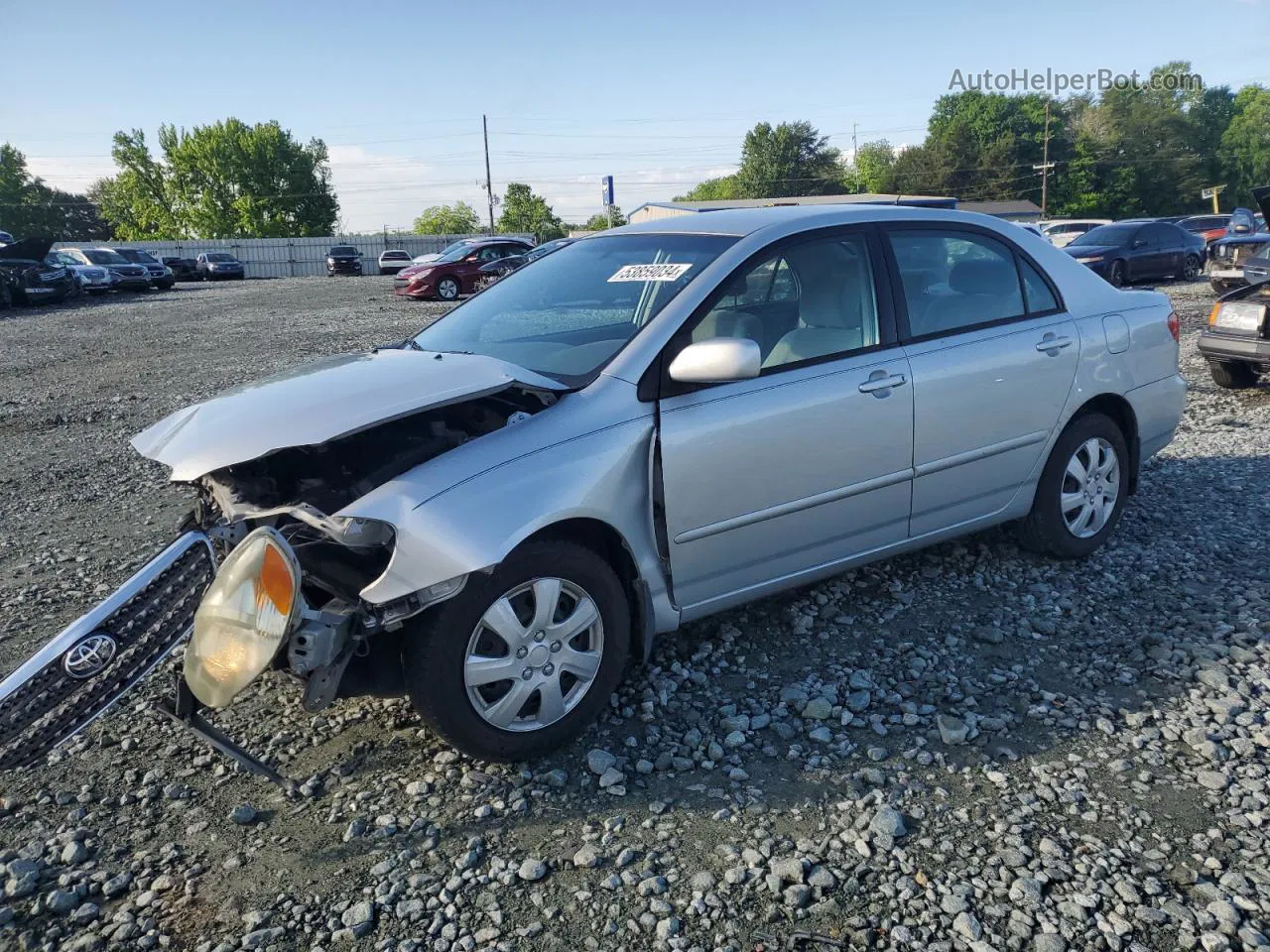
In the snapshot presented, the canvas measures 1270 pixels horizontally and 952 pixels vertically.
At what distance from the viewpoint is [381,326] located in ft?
59.4

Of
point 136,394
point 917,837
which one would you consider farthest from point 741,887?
point 136,394

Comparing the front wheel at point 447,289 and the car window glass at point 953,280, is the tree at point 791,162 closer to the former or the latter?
the front wheel at point 447,289

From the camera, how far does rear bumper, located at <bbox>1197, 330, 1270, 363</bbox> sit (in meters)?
8.46

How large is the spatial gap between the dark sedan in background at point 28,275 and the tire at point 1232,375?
23778mm

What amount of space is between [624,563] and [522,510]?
0.57 metres

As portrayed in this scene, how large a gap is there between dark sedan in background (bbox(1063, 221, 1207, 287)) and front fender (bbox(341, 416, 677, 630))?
19275 mm

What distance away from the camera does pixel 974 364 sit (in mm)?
4203

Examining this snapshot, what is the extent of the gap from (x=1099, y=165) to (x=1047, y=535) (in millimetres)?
91895

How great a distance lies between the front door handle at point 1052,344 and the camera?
4.46 meters

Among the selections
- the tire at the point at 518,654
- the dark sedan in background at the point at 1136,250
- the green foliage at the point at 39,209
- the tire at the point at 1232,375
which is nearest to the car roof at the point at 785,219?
the tire at the point at 518,654

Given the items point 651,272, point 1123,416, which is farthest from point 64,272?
point 1123,416

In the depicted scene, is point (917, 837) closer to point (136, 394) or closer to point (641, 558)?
point (641, 558)

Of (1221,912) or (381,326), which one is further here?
(381,326)

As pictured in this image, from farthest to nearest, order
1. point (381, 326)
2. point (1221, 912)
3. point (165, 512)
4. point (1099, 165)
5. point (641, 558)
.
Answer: point (1099, 165) < point (381, 326) < point (165, 512) < point (641, 558) < point (1221, 912)
